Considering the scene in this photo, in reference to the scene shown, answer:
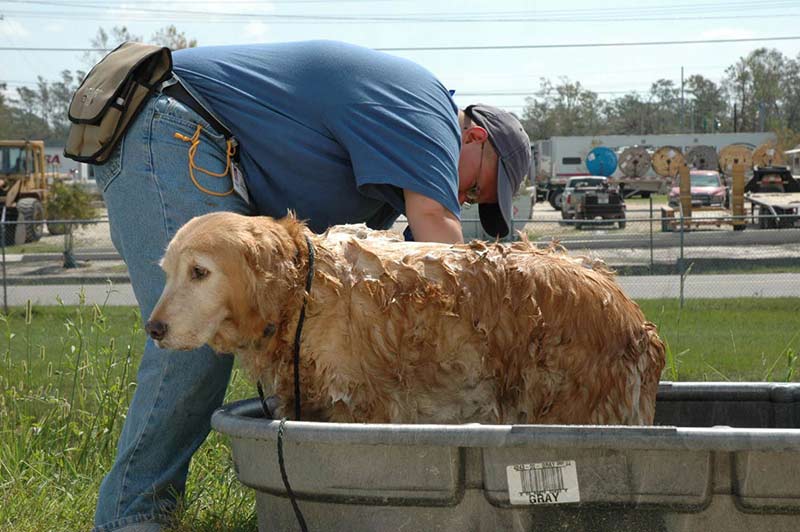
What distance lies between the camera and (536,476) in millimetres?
2619

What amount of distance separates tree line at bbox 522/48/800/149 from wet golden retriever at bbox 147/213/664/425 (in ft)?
279

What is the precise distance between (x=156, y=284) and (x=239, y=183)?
0.49m

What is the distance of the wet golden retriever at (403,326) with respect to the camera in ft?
9.70

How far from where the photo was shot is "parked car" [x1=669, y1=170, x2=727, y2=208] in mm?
38031

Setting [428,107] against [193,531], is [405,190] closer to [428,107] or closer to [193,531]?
[428,107]

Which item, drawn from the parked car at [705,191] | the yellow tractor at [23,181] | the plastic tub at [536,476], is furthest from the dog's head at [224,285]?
the parked car at [705,191]

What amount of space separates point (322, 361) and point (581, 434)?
0.86m

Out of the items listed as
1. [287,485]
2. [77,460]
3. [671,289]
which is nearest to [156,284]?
[287,485]

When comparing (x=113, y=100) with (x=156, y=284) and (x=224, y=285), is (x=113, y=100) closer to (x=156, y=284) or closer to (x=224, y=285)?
(x=156, y=284)

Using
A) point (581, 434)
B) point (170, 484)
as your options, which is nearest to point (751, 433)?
point (581, 434)

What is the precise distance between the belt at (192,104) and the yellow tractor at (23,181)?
28.6 metres

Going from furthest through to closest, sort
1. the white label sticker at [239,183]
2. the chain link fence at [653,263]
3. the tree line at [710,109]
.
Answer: the tree line at [710,109] < the chain link fence at [653,263] < the white label sticker at [239,183]

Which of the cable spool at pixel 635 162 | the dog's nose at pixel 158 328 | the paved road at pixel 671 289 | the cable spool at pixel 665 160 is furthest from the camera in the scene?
the cable spool at pixel 635 162

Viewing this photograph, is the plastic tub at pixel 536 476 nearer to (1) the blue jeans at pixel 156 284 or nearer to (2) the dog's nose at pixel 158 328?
(2) the dog's nose at pixel 158 328
